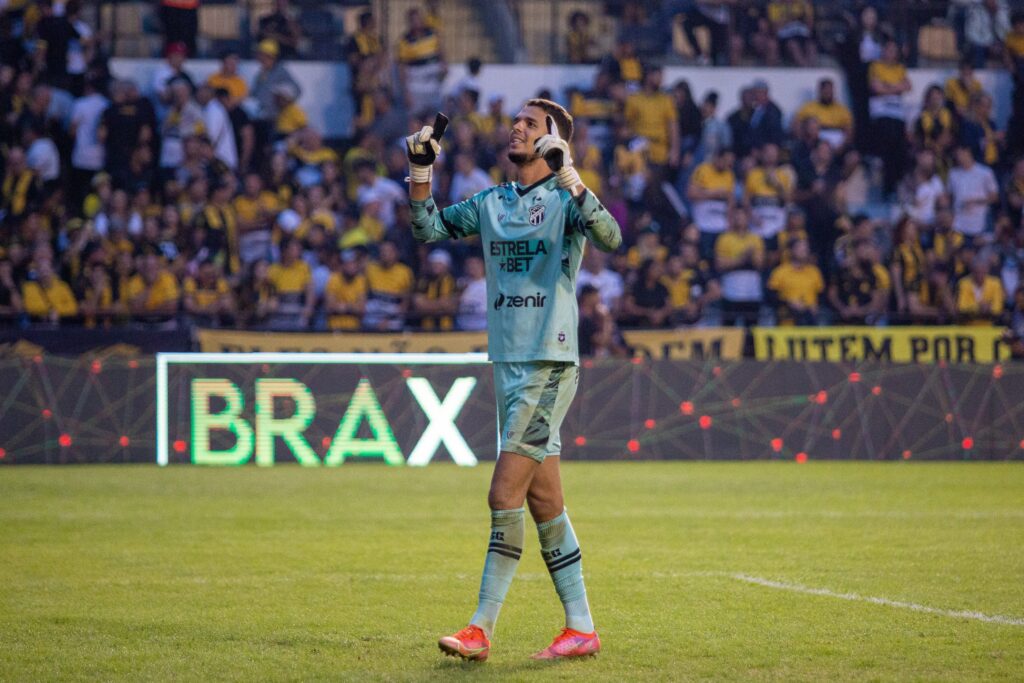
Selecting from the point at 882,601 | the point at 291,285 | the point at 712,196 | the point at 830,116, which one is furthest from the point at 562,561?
the point at 830,116

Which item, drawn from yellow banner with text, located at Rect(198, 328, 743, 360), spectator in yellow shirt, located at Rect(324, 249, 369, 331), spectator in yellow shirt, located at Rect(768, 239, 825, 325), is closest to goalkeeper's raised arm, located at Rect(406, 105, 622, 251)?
yellow banner with text, located at Rect(198, 328, 743, 360)

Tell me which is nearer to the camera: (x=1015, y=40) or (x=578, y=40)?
(x=578, y=40)

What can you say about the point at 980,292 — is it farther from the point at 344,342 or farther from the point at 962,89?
the point at 344,342

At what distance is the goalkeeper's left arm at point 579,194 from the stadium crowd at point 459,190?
11531 millimetres

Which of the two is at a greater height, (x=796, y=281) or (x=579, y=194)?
(x=579, y=194)

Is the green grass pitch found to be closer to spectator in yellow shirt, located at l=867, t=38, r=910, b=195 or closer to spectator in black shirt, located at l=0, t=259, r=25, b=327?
spectator in black shirt, located at l=0, t=259, r=25, b=327

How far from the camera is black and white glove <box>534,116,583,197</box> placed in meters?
5.39

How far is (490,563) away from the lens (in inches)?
223

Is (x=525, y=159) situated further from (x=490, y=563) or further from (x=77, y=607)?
(x=77, y=607)

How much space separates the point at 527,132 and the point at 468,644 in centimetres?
205

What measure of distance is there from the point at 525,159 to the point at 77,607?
3123mm

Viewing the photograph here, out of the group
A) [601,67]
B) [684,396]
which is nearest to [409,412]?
[684,396]

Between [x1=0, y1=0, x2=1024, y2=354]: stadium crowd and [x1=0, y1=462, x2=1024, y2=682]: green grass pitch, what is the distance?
3.93m

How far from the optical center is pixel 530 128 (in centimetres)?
577
